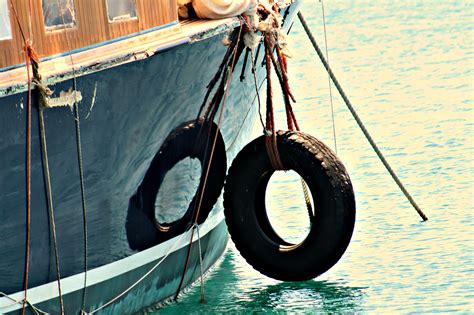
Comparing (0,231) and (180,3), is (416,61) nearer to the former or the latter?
(180,3)

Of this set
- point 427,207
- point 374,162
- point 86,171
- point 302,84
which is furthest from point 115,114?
point 302,84

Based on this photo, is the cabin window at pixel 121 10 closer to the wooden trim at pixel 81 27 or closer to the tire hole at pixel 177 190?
the wooden trim at pixel 81 27

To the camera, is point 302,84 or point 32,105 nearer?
point 32,105

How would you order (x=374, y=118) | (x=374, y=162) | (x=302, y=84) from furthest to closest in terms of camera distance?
1. (x=302, y=84)
2. (x=374, y=118)
3. (x=374, y=162)

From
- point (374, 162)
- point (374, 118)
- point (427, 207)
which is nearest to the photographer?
point (427, 207)

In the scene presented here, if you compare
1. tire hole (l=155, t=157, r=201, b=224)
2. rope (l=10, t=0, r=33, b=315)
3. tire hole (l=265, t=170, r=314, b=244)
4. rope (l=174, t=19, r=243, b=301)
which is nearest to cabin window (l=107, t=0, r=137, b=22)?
rope (l=10, t=0, r=33, b=315)

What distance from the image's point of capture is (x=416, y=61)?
20094 mm

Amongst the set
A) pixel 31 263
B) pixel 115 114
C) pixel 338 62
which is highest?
pixel 115 114

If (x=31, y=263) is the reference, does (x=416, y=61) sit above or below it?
below

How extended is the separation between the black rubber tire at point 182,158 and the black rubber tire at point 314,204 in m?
0.13

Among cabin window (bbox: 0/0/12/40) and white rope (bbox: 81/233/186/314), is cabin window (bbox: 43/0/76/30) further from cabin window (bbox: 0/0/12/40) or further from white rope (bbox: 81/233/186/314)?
white rope (bbox: 81/233/186/314)

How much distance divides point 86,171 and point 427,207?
4.55 meters

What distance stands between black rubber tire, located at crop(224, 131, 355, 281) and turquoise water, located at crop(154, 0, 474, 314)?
279 millimetres

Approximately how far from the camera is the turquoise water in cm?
920
